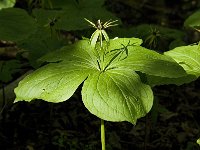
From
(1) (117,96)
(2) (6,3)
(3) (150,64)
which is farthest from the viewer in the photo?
(2) (6,3)

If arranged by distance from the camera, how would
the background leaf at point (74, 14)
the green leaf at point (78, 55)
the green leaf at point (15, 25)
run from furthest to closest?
the background leaf at point (74, 14)
the green leaf at point (15, 25)
the green leaf at point (78, 55)

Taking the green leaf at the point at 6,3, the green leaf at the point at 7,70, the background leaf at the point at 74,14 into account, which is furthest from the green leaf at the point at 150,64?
the green leaf at the point at 6,3

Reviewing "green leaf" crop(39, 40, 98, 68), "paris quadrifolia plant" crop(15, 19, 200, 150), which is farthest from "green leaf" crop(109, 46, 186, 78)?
"green leaf" crop(39, 40, 98, 68)

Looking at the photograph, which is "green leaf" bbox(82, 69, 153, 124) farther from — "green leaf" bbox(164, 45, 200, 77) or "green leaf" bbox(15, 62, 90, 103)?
"green leaf" bbox(164, 45, 200, 77)

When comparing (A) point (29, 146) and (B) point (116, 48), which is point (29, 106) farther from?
(B) point (116, 48)

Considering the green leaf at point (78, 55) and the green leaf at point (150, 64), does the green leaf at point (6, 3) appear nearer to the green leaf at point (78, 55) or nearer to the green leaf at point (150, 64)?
the green leaf at point (78, 55)

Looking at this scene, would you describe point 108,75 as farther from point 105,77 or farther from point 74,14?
point 74,14

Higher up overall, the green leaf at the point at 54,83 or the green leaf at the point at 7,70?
the green leaf at the point at 54,83

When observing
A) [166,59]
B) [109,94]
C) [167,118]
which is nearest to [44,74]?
[109,94]

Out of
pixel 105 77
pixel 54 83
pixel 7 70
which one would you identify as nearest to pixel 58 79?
pixel 54 83
